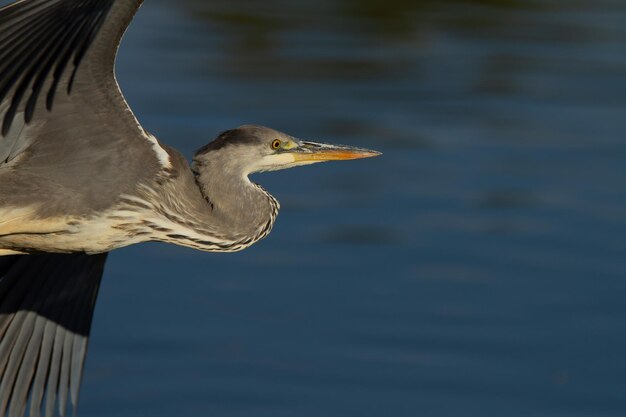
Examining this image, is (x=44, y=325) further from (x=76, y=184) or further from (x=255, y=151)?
(x=255, y=151)

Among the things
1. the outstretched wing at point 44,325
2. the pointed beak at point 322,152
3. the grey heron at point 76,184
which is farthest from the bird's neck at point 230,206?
the outstretched wing at point 44,325

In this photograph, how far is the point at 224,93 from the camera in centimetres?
1397

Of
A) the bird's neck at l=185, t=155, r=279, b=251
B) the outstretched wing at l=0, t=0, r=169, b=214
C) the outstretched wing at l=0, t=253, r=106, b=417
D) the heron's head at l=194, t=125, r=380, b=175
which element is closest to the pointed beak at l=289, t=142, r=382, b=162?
the heron's head at l=194, t=125, r=380, b=175

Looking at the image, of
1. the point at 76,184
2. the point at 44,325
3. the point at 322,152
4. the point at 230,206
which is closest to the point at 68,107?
the point at 76,184

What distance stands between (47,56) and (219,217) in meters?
1.62

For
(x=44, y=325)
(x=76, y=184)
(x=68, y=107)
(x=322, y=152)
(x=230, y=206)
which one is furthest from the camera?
(x=44, y=325)

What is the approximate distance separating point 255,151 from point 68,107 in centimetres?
109

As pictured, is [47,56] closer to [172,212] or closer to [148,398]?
[172,212]

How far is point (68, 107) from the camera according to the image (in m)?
7.35

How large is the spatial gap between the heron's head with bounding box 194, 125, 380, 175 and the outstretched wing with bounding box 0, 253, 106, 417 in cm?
92

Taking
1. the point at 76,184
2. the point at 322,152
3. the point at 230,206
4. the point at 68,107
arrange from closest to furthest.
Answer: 1. the point at 68,107
2. the point at 76,184
3. the point at 230,206
4. the point at 322,152

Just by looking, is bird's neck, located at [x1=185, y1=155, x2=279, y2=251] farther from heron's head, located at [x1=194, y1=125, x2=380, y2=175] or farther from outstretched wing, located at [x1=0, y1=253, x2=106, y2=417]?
outstretched wing, located at [x1=0, y1=253, x2=106, y2=417]

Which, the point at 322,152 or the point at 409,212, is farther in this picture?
the point at 409,212

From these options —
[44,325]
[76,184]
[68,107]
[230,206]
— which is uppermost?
[68,107]
